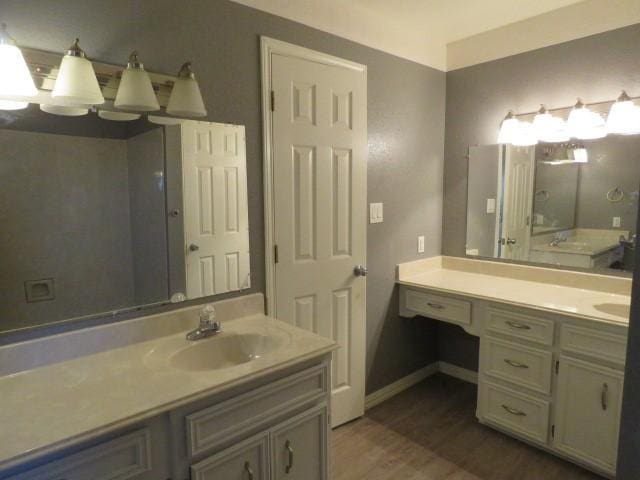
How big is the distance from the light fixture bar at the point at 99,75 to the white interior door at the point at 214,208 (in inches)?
6.3

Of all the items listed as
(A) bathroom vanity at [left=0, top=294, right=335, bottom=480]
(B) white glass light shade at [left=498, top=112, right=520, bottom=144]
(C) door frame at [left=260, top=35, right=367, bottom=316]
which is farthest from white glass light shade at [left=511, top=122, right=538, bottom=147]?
(A) bathroom vanity at [left=0, top=294, right=335, bottom=480]

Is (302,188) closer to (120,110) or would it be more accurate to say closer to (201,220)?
(201,220)

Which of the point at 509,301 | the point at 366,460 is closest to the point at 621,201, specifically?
the point at 509,301

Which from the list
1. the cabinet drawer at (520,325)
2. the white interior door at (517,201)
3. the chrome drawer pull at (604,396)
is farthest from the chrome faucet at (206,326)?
the white interior door at (517,201)

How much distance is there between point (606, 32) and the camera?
2203 mm

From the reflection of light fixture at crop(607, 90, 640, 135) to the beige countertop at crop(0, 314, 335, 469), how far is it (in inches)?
77.7

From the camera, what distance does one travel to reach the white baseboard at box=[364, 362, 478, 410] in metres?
2.68

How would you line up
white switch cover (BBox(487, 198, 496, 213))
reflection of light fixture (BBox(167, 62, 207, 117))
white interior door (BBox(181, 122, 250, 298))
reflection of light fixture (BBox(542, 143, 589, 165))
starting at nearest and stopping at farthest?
reflection of light fixture (BBox(167, 62, 207, 117)) < white interior door (BBox(181, 122, 250, 298)) < reflection of light fixture (BBox(542, 143, 589, 165)) < white switch cover (BBox(487, 198, 496, 213))

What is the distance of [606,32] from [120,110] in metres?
2.52

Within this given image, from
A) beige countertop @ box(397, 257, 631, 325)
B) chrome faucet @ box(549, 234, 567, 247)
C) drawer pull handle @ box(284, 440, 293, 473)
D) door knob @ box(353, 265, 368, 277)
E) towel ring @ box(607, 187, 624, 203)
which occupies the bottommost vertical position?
drawer pull handle @ box(284, 440, 293, 473)

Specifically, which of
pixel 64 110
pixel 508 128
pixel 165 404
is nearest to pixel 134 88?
pixel 64 110

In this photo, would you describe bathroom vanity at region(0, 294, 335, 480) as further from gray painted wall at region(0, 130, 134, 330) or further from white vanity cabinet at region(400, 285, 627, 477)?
white vanity cabinet at region(400, 285, 627, 477)

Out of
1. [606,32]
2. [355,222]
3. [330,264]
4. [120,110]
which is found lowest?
[330,264]

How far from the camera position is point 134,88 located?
1427mm
